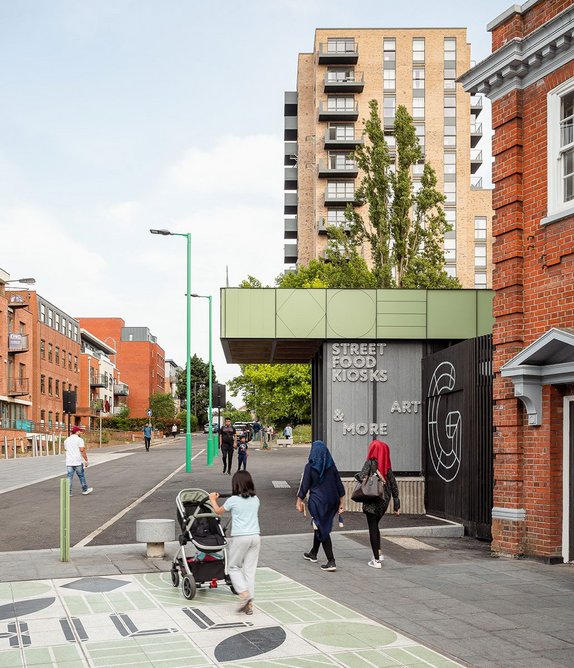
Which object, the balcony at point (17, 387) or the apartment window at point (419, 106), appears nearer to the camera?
the balcony at point (17, 387)

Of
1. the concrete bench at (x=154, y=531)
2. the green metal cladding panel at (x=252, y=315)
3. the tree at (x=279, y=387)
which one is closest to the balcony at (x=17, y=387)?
the tree at (x=279, y=387)

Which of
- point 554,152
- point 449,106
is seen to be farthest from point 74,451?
point 449,106

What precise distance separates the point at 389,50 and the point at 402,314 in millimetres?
64495

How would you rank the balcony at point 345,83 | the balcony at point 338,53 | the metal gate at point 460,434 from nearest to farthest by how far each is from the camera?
1. the metal gate at point 460,434
2. the balcony at point 345,83
3. the balcony at point 338,53

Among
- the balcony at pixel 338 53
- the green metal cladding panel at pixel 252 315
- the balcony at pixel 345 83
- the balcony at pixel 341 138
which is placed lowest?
the green metal cladding panel at pixel 252 315

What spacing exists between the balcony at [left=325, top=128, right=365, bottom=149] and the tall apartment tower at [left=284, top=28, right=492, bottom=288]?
9cm

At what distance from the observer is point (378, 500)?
1049cm

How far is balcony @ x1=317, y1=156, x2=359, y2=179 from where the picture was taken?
2921 inches

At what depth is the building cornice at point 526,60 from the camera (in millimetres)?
10922

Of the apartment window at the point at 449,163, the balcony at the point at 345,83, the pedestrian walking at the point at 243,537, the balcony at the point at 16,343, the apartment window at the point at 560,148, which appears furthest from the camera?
the apartment window at the point at 449,163

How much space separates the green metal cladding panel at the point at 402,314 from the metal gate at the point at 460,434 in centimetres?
83

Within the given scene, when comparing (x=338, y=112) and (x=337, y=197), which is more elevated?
(x=338, y=112)

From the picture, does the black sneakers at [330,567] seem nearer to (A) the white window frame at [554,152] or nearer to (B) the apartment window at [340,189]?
(A) the white window frame at [554,152]

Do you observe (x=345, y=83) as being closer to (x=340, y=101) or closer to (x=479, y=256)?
(x=340, y=101)
